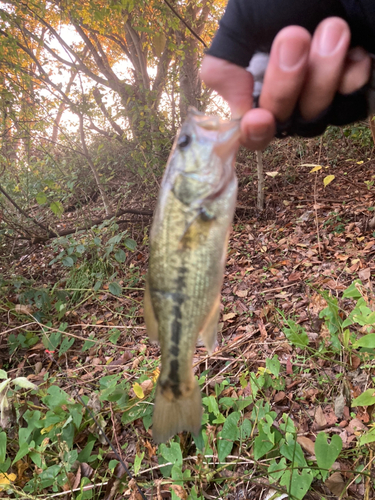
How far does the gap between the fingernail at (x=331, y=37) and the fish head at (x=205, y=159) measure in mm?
431

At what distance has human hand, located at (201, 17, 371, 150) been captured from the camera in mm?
1224

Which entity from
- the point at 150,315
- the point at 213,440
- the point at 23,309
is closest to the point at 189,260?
the point at 150,315

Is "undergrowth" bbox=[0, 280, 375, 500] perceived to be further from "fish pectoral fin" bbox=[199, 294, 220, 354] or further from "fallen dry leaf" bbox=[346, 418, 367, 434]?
"fish pectoral fin" bbox=[199, 294, 220, 354]

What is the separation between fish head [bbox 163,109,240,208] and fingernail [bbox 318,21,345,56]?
431 mm

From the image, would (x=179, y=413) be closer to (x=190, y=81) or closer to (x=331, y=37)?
(x=331, y=37)

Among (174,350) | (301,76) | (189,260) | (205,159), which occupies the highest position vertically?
(301,76)

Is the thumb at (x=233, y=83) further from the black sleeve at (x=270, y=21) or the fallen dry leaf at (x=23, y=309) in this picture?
the fallen dry leaf at (x=23, y=309)

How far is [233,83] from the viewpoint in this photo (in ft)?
4.91

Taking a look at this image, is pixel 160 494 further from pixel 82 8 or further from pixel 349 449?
pixel 82 8

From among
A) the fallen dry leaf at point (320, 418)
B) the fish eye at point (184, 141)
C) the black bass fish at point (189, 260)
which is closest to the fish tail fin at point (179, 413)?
the black bass fish at point (189, 260)

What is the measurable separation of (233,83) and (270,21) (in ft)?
0.98

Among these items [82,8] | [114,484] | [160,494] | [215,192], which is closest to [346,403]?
[160,494]

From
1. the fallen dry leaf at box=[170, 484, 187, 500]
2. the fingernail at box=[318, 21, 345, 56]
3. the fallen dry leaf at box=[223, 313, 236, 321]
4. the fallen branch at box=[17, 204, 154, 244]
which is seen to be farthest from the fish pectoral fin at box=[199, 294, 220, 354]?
the fallen branch at box=[17, 204, 154, 244]

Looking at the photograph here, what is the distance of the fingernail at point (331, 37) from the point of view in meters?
1.23
